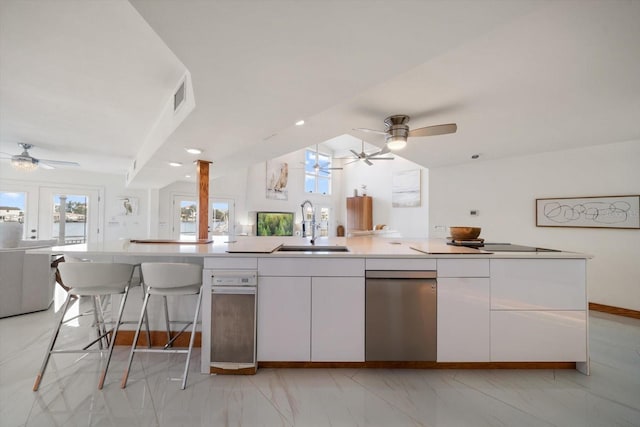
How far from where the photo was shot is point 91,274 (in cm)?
174

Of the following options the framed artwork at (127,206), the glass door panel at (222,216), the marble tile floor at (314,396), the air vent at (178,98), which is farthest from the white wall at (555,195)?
the framed artwork at (127,206)

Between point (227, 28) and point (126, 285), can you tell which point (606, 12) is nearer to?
point (227, 28)

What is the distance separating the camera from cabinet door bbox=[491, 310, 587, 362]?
6.22ft

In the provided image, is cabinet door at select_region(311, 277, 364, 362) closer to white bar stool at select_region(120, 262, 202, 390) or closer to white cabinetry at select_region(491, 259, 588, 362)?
white bar stool at select_region(120, 262, 202, 390)

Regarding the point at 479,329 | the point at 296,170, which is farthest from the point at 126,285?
the point at 296,170

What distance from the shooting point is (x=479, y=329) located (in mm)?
1909

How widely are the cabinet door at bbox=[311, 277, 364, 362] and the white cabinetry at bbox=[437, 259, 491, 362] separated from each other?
616mm

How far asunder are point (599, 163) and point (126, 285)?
5747 mm

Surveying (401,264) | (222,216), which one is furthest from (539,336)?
(222,216)

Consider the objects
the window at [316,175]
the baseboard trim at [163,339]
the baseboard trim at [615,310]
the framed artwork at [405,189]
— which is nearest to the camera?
the baseboard trim at [163,339]

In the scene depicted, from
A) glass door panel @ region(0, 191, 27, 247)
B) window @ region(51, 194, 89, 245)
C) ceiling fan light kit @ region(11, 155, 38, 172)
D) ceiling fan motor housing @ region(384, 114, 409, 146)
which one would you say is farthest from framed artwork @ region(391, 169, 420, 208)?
glass door panel @ region(0, 191, 27, 247)

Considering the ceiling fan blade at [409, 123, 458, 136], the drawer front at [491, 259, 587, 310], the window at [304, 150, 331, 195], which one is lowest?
the drawer front at [491, 259, 587, 310]

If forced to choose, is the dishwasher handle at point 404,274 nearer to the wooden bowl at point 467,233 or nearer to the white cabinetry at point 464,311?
the white cabinetry at point 464,311

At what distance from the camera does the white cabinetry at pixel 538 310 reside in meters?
1.89
